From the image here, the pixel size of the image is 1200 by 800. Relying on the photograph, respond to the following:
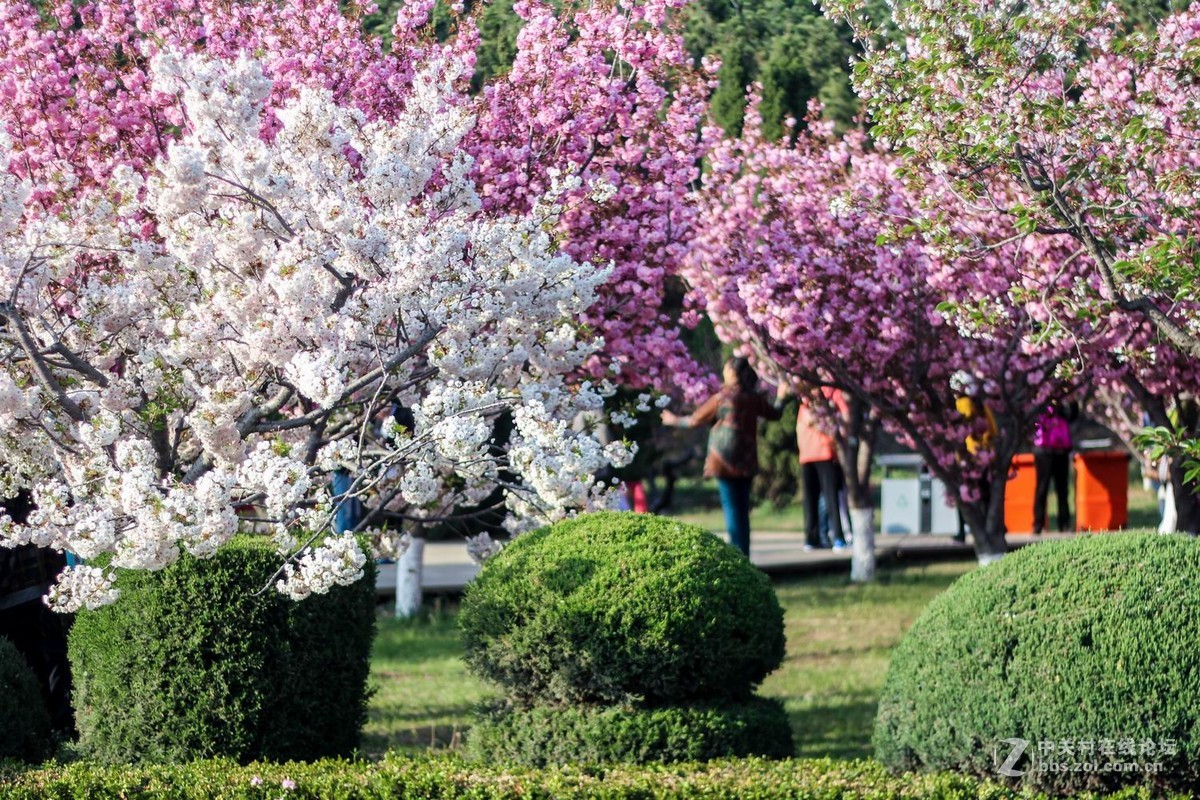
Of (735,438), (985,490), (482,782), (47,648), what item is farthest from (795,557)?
(482,782)

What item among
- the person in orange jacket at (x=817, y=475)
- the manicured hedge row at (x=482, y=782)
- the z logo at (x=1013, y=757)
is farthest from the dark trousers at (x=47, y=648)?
the person in orange jacket at (x=817, y=475)

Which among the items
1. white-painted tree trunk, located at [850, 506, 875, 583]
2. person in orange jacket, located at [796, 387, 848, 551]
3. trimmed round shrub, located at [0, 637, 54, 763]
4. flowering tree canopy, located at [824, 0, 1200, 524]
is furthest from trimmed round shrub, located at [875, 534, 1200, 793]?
white-painted tree trunk, located at [850, 506, 875, 583]

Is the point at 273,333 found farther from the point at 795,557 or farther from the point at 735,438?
the point at 795,557

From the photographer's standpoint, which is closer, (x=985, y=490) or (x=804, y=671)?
(x=804, y=671)

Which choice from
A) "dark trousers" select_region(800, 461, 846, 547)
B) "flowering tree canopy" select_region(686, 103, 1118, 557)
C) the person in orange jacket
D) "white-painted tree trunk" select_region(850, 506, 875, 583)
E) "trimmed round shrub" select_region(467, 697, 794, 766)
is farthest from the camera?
"dark trousers" select_region(800, 461, 846, 547)

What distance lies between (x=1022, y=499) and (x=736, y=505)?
251 inches

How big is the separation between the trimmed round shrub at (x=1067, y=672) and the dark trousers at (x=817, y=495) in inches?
335

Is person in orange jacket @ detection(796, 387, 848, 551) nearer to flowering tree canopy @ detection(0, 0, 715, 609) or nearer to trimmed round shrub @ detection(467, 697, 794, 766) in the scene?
flowering tree canopy @ detection(0, 0, 715, 609)

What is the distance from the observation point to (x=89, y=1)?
7.97 metres

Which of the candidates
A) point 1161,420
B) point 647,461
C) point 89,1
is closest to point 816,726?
point 1161,420

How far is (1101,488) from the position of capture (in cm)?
1578

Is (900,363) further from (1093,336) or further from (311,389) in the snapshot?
(311,389)

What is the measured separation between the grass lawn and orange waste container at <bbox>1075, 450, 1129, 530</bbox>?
4.45 metres

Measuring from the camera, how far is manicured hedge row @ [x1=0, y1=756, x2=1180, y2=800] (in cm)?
429
